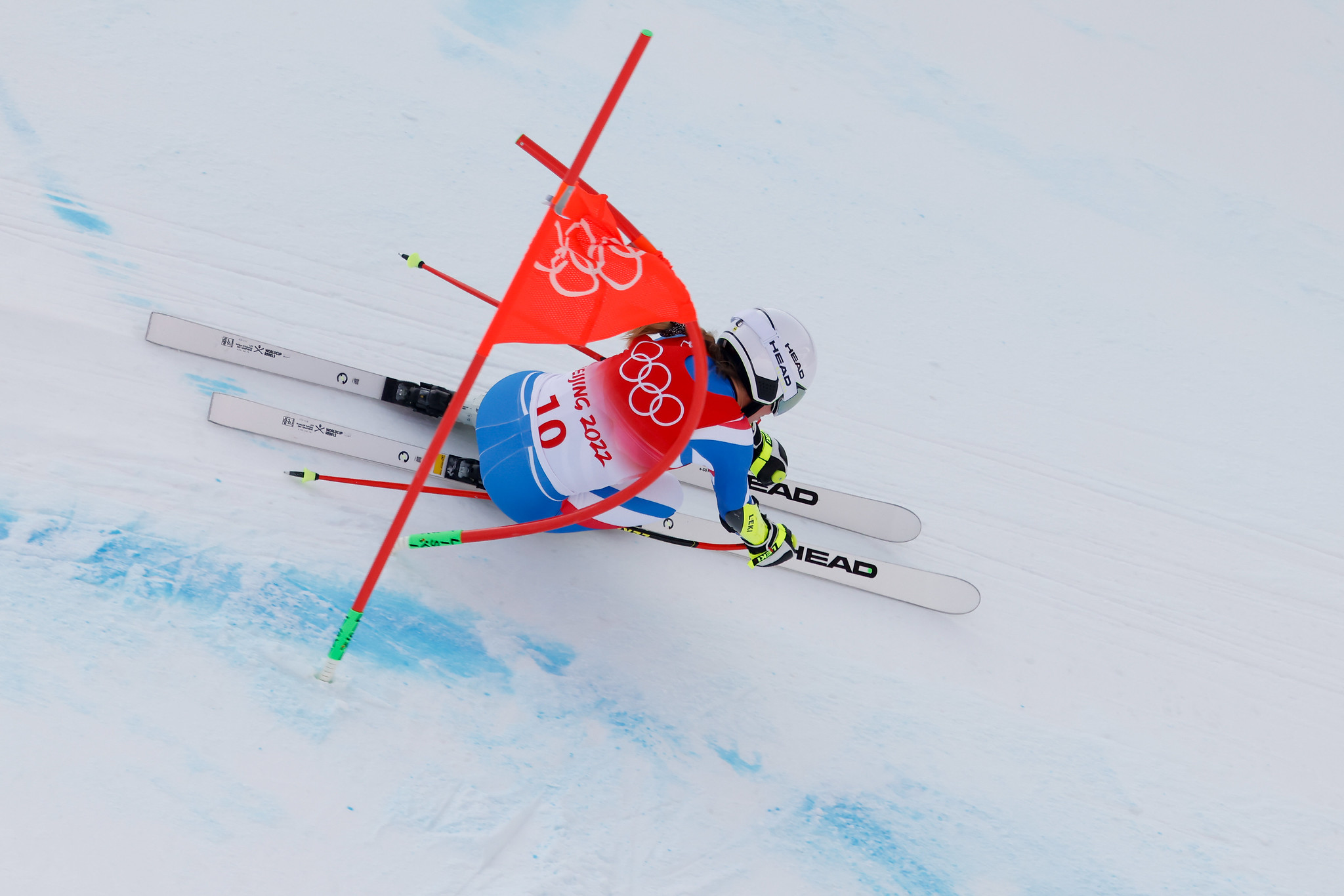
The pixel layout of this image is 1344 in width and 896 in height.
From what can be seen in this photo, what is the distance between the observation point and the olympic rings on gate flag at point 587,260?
185 cm

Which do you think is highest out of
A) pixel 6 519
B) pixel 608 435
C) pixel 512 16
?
pixel 512 16

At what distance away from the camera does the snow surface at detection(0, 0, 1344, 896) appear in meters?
2.14

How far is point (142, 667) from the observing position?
2.09m

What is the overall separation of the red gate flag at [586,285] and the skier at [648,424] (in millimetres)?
161

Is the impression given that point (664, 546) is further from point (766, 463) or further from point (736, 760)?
point (736, 760)

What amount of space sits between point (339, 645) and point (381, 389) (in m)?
0.89

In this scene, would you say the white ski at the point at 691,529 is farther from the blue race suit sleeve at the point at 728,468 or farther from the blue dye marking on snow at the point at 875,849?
the blue dye marking on snow at the point at 875,849

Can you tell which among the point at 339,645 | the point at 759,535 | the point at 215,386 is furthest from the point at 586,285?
the point at 215,386

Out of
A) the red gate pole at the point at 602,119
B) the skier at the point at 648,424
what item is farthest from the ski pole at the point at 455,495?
the red gate pole at the point at 602,119

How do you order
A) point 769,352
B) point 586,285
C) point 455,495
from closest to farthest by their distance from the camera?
point 586,285
point 769,352
point 455,495

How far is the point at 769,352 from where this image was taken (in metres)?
2.00

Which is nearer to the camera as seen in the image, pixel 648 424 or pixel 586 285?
pixel 586 285

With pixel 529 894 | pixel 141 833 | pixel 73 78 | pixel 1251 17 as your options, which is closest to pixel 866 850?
pixel 529 894

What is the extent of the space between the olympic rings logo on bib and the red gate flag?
13cm
